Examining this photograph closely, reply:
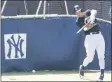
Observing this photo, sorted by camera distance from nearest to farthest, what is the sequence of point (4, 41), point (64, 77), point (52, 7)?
point (64, 77), point (4, 41), point (52, 7)

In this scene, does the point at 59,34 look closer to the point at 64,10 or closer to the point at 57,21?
the point at 57,21

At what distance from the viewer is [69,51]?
1045 cm

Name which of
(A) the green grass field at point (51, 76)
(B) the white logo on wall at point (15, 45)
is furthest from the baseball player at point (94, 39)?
(B) the white logo on wall at point (15, 45)

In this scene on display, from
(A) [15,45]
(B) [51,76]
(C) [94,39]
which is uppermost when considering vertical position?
(C) [94,39]

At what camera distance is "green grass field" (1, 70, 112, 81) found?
9.12 metres

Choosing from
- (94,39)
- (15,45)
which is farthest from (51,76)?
(94,39)

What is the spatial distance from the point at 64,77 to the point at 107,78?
993 mm

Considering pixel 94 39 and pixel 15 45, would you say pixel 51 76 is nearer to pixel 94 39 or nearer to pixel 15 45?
pixel 15 45

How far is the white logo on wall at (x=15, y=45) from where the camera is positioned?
401 inches

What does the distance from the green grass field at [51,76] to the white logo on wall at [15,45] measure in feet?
1.51

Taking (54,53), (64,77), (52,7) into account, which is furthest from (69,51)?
(52,7)

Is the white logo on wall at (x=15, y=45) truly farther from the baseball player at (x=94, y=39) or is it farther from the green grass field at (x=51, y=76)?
the baseball player at (x=94, y=39)

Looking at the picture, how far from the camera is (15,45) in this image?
1023 centimetres

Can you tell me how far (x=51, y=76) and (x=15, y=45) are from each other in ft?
4.36
